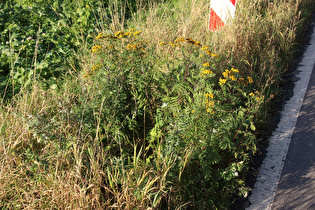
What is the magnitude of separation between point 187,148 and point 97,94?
1025mm

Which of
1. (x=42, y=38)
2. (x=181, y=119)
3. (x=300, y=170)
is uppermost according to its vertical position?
(x=42, y=38)

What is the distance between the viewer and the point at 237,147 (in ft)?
9.32

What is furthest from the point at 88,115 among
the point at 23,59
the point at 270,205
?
the point at 23,59

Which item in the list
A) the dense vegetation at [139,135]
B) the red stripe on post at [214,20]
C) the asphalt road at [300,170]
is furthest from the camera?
the red stripe on post at [214,20]

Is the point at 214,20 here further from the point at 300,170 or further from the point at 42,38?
the point at 42,38

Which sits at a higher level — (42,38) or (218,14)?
(218,14)

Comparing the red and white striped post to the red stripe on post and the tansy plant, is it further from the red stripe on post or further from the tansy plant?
the tansy plant

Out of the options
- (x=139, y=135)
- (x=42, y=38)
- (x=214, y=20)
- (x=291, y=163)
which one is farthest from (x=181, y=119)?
(x=42, y=38)

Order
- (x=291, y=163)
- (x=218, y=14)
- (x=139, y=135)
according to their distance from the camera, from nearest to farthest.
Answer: (x=291, y=163) → (x=139, y=135) → (x=218, y=14)

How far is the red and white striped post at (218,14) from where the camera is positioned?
173 inches

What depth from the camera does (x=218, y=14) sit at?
14.7ft

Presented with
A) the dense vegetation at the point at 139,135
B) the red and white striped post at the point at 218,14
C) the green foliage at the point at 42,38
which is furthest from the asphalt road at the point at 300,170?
the green foliage at the point at 42,38

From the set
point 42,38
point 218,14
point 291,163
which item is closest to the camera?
point 291,163

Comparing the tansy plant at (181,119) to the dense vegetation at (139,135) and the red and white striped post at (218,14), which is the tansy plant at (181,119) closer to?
the dense vegetation at (139,135)
